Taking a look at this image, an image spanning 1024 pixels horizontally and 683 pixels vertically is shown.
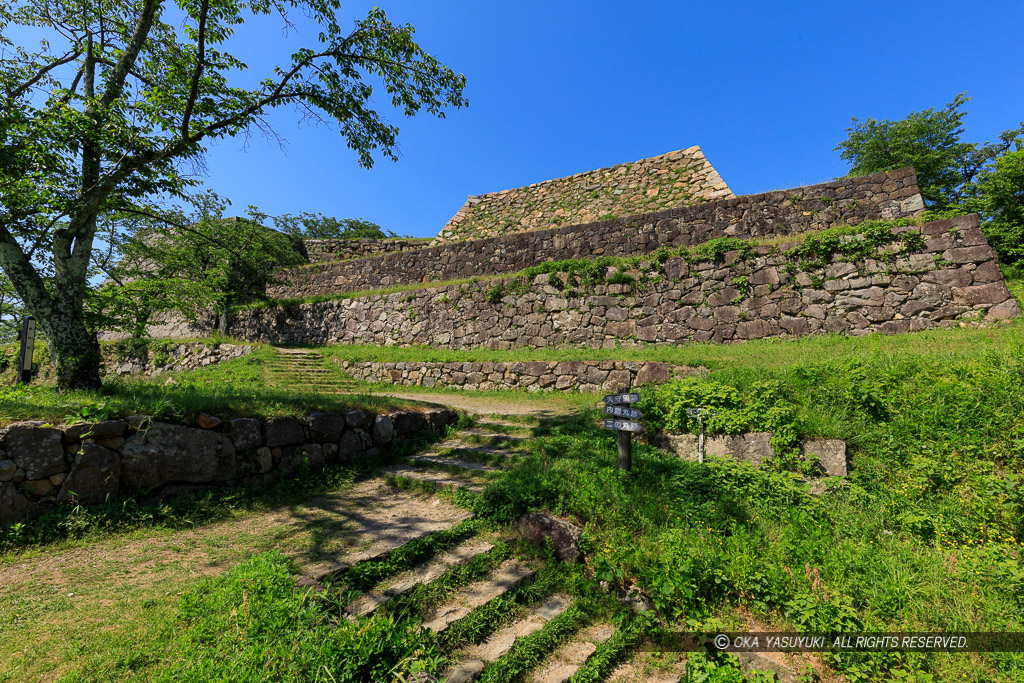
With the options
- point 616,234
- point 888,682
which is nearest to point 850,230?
point 616,234

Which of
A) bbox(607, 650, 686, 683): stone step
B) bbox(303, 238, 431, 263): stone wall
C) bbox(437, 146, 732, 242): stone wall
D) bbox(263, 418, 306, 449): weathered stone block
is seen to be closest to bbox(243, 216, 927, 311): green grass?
bbox(437, 146, 732, 242): stone wall

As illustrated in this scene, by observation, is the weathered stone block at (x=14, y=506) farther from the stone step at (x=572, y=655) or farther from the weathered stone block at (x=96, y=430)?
the stone step at (x=572, y=655)

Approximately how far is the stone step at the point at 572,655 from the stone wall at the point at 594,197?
1339cm

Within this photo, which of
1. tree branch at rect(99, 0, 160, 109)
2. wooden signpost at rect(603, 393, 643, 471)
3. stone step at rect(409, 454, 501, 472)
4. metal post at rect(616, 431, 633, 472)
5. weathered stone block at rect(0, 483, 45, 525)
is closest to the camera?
weathered stone block at rect(0, 483, 45, 525)

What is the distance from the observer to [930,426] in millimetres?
4512

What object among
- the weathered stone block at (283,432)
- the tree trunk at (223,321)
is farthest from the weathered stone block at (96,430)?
the tree trunk at (223,321)

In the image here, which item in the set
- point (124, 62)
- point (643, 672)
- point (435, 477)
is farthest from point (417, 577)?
point (124, 62)

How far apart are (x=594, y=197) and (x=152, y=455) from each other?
1554 cm

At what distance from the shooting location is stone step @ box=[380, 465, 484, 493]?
4.93 m

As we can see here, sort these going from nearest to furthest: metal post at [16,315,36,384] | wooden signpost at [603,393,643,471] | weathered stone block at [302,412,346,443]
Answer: wooden signpost at [603,393,643,471] < weathered stone block at [302,412,346,443] < metal post at [16,315,36,384]

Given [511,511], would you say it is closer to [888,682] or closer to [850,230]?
[888,682]

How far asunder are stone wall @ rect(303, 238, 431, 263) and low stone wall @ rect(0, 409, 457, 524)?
1419 cm

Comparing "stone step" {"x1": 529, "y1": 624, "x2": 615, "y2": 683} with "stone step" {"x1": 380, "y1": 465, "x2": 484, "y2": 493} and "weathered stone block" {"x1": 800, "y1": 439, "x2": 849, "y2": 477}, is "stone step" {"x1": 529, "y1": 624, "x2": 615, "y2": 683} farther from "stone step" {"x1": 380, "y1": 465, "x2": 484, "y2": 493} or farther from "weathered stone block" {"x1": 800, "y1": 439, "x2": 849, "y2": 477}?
"weathered stone block" {"x1": 800, "y1": 439, "x2": 849, "y2": 477}

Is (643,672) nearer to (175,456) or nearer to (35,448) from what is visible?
(175,456)
